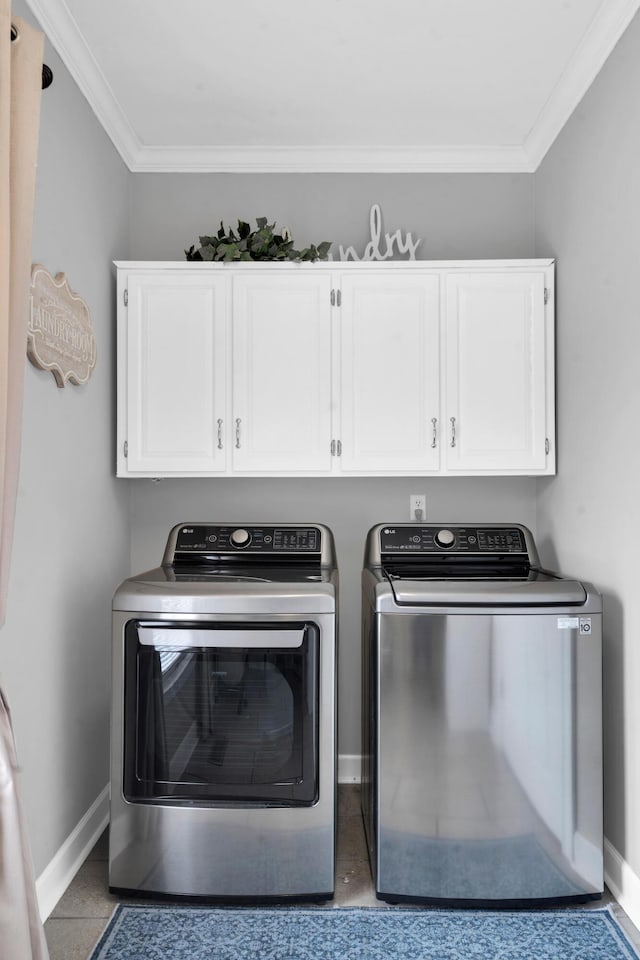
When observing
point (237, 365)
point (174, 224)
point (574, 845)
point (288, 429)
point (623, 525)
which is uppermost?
point (174, 224)

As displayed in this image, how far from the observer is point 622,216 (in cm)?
214

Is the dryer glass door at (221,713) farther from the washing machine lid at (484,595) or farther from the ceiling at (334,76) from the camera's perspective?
the ceiling at (334,76)

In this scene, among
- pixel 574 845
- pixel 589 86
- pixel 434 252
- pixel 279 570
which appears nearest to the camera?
pixel 574 845

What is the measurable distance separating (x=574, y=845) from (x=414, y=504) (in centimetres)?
141

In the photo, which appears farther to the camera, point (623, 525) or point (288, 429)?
point (288, 429)

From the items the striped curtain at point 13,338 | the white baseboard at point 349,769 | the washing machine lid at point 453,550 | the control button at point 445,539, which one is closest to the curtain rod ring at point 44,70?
the striped curtain at point 13,338

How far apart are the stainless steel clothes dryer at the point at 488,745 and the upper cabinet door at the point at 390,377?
0.73 meters

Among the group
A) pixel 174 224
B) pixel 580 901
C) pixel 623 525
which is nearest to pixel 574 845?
pixel 580 901

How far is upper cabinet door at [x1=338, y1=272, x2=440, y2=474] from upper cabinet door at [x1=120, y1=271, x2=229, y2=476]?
1.59 feet

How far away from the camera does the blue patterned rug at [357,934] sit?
75.2 inches

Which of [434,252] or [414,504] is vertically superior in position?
[434,252]

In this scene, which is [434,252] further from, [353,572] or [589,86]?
[353,572]

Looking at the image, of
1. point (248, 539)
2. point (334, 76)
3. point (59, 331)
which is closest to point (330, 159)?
point (334, 76)

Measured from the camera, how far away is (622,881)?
2.12m
